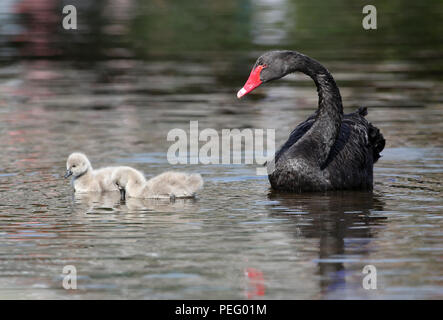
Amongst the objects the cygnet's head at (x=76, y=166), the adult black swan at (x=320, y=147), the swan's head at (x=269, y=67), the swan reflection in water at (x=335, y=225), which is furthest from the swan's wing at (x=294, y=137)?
the cygnet's head at (x=76, y=166)

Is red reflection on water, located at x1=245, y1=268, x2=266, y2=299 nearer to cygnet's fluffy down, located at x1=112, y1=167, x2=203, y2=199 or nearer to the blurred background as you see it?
the blurred background

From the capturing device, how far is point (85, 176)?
386 inches

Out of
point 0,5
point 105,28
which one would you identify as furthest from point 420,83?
point 0,5

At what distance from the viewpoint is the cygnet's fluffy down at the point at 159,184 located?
9.20 meters

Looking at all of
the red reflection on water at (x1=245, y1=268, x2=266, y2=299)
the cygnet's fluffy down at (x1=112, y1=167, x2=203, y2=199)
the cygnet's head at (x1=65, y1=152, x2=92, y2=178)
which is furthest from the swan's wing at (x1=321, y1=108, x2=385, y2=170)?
the red reflection on water at (x1=245, y1=268, x2=266, y2=299)

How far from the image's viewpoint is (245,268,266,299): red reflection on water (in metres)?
6.18

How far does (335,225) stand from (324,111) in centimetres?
209

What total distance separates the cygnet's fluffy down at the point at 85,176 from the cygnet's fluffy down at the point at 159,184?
0.27m

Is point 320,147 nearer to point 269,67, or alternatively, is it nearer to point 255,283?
point 269,67

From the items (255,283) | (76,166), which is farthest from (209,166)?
(255,283)

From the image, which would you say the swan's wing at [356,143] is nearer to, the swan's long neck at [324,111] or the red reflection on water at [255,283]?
the swan's long neck at [324,111]

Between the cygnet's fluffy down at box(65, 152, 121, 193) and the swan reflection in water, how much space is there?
1618 millimetres

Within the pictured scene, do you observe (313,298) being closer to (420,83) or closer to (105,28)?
(420,83)
